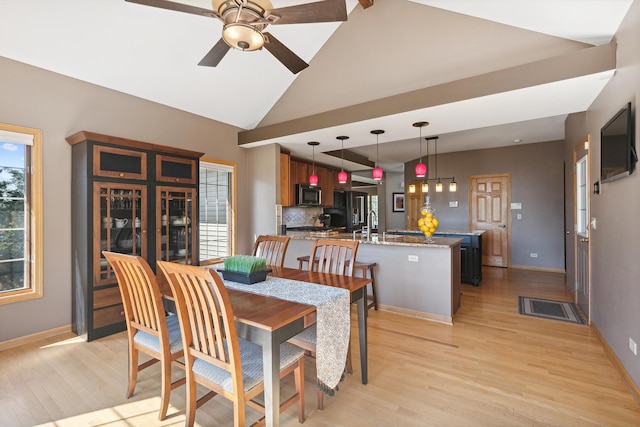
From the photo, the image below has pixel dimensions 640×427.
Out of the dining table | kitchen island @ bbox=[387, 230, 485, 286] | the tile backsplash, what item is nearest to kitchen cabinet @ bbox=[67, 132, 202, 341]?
the dining table

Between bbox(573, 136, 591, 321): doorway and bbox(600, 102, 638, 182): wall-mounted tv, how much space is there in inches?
32.2

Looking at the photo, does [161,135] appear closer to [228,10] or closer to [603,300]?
[228,10]

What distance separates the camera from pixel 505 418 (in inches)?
73.5

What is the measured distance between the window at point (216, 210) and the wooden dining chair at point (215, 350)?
3109 mm

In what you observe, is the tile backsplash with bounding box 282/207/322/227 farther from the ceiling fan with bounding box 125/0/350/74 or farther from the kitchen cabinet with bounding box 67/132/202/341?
the ceiling fan with bounding box 125/0/350/74

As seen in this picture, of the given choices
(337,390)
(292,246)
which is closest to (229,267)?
(337,390)

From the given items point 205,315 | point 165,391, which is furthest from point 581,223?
point 165,391

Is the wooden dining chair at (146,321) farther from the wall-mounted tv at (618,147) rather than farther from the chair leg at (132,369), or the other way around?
the wall-mounted tv at (618,147)

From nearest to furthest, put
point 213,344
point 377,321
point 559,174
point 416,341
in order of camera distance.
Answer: point 213,344, point 416,341, point 377,321, point 559,174

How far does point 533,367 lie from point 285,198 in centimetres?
396

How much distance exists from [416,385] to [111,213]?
324cm

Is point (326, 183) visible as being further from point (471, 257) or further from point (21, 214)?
point (21, 214)

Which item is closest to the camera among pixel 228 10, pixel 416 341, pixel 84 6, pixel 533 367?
pixel 228 10

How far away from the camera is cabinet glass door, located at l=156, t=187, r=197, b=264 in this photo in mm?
3551
